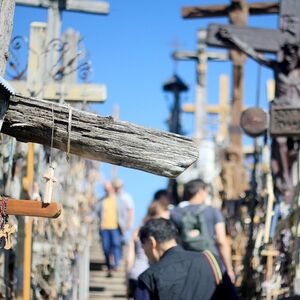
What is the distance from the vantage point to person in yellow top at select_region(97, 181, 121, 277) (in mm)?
12836

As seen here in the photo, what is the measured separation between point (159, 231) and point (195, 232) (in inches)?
84.1

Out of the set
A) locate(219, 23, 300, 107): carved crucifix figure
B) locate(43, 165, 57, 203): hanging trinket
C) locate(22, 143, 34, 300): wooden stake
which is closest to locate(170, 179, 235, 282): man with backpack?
locate(22, 143, 34, 300): wooden stake

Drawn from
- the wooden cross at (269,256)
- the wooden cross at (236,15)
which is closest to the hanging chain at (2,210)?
the wooden cross at (269,256)

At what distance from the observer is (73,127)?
4.36 m

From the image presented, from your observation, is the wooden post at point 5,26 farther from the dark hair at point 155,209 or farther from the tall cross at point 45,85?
the dark hair at point 155,209

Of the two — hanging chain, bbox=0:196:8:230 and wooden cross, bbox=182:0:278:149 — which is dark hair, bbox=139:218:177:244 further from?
wooden cross, bbox=182:0:278:149

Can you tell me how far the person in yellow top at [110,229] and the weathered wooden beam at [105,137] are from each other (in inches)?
335

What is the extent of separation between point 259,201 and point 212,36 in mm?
1998

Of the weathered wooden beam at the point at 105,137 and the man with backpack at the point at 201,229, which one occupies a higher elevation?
the weathered wooden beam at the point at 105,137

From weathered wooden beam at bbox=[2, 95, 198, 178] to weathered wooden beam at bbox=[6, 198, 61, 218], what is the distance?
0.30m

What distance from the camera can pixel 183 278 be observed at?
17.0 ft

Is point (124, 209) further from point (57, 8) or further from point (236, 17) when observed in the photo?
point (57, 8)

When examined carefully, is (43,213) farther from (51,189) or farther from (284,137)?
(284,137)

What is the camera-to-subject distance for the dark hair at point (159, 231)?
548 cm
